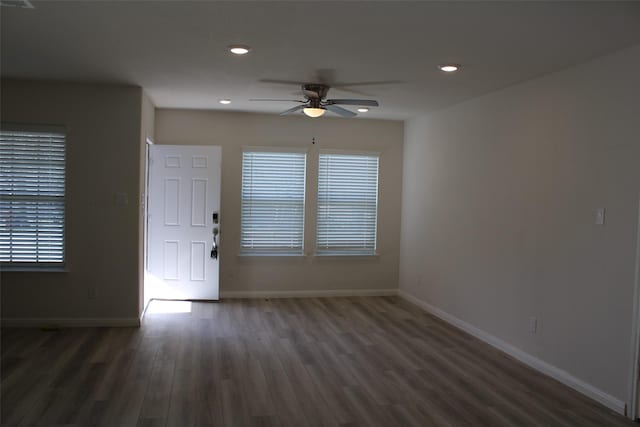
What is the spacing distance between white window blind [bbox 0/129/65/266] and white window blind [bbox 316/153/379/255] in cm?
322

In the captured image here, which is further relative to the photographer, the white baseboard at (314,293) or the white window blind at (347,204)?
the white window blind at (347,204)

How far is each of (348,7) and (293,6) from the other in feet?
0.98

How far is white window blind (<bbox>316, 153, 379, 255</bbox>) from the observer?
735 cm

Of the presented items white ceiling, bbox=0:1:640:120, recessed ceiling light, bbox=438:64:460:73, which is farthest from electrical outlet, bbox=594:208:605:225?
recessed ceiling light, bbox=438:64:460:73

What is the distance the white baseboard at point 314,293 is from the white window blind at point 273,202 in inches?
20.9

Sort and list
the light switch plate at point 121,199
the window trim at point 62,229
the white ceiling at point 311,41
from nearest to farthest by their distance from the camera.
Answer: the white ceiling at point 311,41 → the window trim at point 62,229 → the light switch plate at point 121,199

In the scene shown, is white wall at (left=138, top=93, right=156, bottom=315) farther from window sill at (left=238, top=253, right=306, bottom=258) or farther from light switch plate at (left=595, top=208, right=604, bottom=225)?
light switch plate at (left=595, top=208, right=604, bottom=225)

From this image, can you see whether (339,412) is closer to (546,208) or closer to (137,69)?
(546,208)

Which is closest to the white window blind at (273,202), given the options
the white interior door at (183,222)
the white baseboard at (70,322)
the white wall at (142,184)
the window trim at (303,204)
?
the window trim at (303,204)

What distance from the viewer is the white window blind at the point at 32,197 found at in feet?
17.6

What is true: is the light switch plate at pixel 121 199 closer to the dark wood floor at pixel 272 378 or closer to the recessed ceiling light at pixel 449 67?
the dark wood floor at pixel 272 378

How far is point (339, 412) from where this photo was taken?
3521 mm

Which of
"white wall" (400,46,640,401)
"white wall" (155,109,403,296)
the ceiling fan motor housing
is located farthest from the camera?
"white wall" (155,109,403,296)

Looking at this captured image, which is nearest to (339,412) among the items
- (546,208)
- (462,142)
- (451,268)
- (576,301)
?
(576,301)
